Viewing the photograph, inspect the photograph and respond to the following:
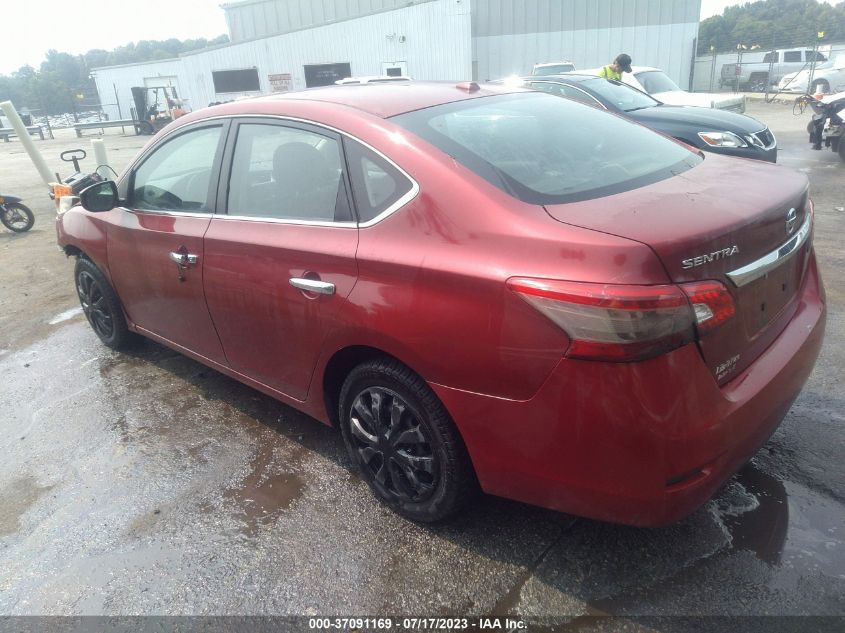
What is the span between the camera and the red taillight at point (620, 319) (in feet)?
5.61

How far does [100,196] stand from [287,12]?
33381 mm

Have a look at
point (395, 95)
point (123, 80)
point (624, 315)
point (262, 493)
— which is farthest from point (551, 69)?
point (123, 80)

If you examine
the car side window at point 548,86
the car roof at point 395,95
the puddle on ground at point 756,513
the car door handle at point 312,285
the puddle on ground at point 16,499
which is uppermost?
the car roof at point 395,95

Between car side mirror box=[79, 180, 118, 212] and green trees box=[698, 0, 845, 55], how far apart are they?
Result: 3618 cm

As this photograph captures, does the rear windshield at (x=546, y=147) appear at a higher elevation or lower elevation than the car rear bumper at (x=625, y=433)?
higher

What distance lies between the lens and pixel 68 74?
301ft

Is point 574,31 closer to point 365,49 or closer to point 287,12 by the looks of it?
point 365,49

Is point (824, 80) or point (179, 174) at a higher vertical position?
point (179, 174)

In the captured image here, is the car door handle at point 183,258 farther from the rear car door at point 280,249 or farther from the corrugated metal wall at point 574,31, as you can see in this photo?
the corrugated metal wall at point 574,31

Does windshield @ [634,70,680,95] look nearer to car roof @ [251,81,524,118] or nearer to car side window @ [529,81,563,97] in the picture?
car side window @ [529,81,563,97]

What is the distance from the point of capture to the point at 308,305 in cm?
255

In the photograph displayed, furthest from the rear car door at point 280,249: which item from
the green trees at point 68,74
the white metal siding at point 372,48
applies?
the green trees at point 68,74

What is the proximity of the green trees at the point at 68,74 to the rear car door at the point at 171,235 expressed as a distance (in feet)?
241

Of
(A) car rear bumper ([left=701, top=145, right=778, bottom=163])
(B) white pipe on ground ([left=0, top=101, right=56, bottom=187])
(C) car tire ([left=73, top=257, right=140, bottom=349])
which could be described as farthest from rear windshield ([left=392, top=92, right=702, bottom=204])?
(B) white pipe on ground ([left=0, top=101, right=56, bottom=187])
